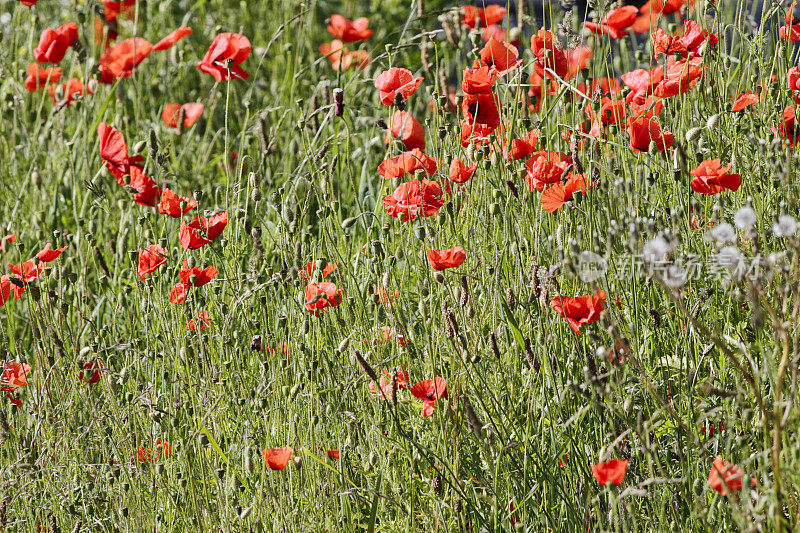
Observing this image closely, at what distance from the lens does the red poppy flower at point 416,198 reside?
5.85 ft

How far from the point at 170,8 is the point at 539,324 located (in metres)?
3.46

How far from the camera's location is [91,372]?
1994 mm

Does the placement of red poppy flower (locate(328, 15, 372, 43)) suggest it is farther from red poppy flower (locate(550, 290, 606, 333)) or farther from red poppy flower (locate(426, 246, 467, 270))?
red poppy flower (locate(550, 290, 606, 333))

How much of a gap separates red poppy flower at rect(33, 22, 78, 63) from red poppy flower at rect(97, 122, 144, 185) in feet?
2.37

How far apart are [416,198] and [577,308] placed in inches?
16.4

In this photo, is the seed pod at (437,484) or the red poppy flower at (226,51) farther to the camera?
the red poppy flower at (226,51)

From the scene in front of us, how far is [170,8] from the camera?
4527 mm

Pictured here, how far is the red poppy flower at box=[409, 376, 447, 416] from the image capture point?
1553 mm

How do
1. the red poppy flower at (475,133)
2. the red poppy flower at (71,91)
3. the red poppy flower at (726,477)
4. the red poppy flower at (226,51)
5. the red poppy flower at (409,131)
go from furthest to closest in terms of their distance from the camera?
→ the red poppy flower at (71,91) → the red poppy flower at (226,51) → the red poppy flower at (409,131) → the red poppy flower at (475,133) → the red poppy flower at (726,477)

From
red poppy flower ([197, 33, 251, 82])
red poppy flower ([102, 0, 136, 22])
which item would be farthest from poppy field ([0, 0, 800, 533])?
red poppy flower ([102, 0, 136, 22])

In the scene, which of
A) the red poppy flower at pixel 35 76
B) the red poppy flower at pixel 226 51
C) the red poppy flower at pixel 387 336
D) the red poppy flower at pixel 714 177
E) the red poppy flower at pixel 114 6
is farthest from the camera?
the red poppy flower at pixel 114 6

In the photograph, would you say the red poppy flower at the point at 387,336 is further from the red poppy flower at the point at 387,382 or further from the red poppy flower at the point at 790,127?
the red poppy flower at the point at 790,127

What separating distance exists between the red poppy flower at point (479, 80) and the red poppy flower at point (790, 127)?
2.14 feet

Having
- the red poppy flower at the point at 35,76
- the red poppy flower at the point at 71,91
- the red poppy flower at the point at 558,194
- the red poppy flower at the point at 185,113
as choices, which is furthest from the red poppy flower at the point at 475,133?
the red poppy flower at the point at 35,76
